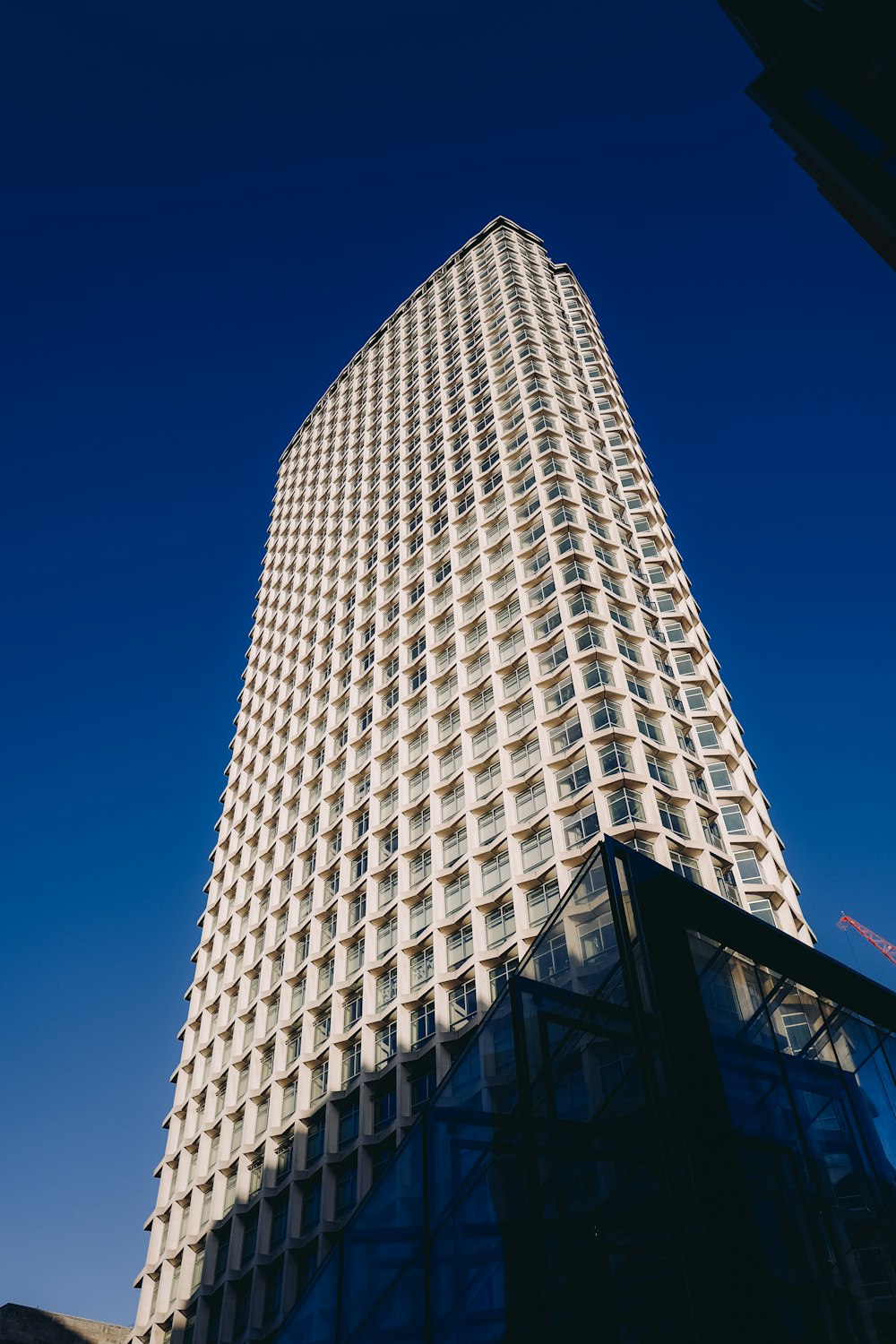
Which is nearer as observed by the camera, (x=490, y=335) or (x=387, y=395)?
(x=490, y=335)

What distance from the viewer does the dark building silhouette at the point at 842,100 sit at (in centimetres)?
1609

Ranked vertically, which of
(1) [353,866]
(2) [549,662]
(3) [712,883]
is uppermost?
(2) [549,662]

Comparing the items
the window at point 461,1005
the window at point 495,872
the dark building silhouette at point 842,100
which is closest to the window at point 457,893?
the window at point 495,872

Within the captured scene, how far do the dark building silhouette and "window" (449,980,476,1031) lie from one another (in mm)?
Answer: 24680

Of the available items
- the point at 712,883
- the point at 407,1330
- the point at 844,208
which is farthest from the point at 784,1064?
the point at 712,883

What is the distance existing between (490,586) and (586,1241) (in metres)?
37.2

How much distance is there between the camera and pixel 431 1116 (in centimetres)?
1280

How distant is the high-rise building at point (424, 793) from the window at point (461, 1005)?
0.10 metres

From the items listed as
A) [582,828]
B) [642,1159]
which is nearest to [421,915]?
[582,828]

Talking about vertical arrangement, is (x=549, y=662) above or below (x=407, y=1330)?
above

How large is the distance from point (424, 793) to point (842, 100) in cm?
2941

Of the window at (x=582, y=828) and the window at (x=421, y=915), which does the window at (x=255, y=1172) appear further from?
the window at (x=582, y=828)

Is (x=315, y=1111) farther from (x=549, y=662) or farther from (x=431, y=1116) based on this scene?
(x=431, y=1116)

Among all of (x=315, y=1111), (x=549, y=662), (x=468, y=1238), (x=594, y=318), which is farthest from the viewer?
(x=594, y=318)
